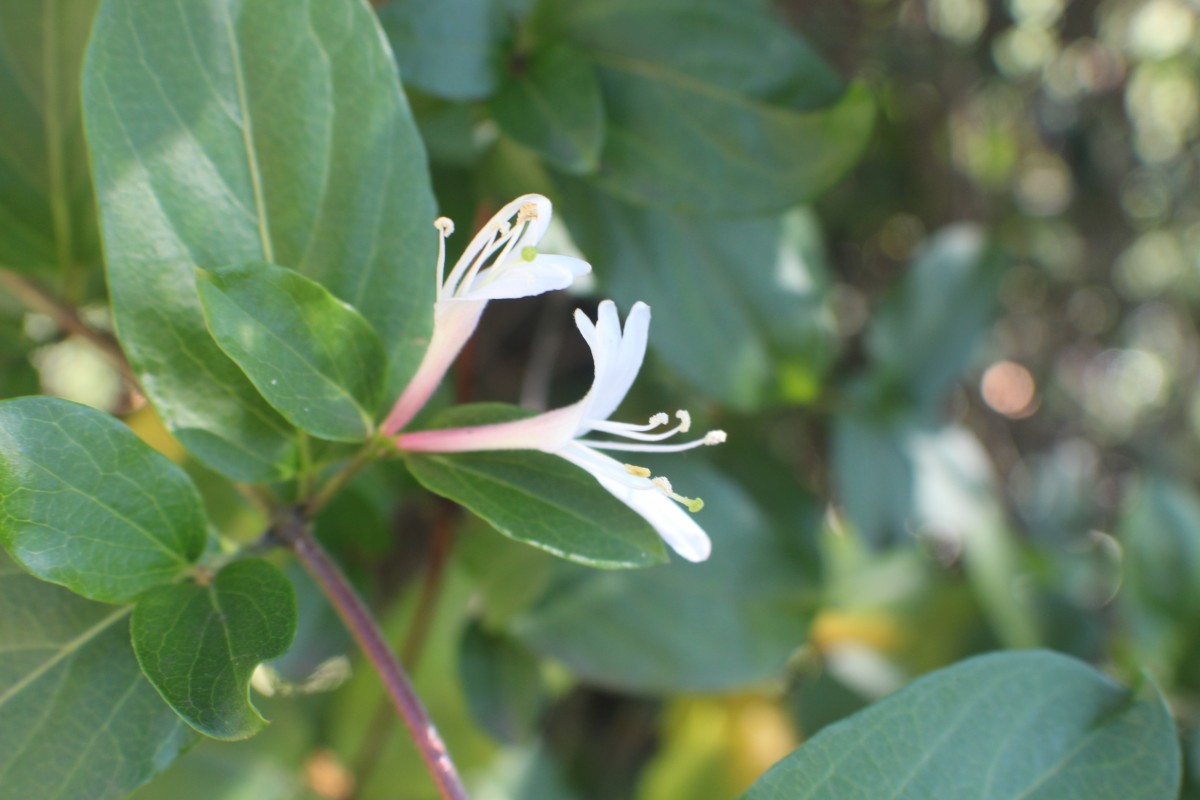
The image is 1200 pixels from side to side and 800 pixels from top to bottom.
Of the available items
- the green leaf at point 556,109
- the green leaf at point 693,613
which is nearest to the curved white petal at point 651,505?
the green leaf at point 556,109

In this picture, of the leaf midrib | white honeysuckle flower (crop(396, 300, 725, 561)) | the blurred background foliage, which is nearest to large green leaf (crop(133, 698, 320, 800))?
the blurred background foliage

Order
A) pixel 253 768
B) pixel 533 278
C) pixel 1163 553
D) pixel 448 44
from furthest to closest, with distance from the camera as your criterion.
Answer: pixel 1163 553
pixel 253 768
pixel 448 44
pixel 533 278

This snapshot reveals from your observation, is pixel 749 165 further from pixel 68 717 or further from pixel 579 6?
pixel 68 717

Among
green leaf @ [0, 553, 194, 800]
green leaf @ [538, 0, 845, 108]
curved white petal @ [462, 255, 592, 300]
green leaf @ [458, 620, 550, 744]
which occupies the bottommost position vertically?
green leaf @ [458, 620, 550, 744]

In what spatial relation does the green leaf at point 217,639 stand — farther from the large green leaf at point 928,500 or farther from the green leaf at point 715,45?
the large green leaf at point 928,500

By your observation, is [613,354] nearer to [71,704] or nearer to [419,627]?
[71,704]

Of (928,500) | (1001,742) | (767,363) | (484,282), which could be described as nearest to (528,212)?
(484,282)

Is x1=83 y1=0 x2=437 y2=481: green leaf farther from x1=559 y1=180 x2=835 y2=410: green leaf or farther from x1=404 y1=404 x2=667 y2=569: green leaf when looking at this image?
x1=559 y1=180 x2=835 y2=410: green leaf
